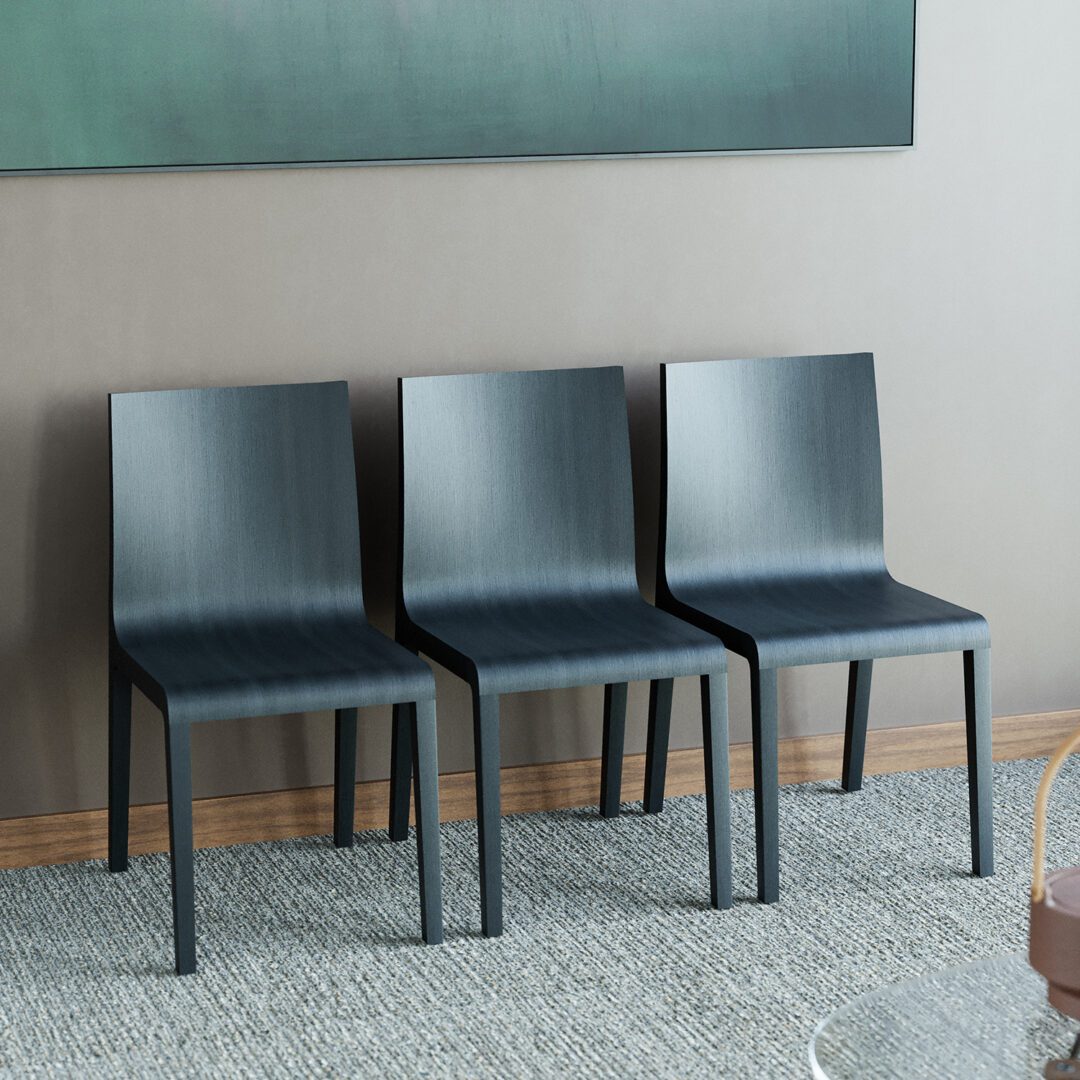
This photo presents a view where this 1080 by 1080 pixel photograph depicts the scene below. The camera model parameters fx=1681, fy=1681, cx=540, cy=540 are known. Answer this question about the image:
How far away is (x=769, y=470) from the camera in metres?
3.07

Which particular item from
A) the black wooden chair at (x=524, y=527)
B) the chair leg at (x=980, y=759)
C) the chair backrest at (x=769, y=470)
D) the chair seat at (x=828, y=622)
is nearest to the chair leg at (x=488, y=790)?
the black wooden chair at (x=524, y=527)

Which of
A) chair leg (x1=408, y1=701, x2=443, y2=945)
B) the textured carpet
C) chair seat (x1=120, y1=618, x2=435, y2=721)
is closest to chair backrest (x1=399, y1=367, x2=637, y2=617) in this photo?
chair seat (x1=120, y1=618, x2=435, y2=721)

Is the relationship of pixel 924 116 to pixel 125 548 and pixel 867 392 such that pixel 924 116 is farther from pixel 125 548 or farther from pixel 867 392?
pixel 125 548

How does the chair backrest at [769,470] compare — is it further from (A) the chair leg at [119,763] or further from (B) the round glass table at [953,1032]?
(B) the round glass table at [953,1032]

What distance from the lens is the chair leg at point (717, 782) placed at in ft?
8.89

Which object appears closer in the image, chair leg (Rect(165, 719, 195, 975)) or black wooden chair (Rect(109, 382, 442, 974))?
chair leg (Rect(165, 719, 195, 975))

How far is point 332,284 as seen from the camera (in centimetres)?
296

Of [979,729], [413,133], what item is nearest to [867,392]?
[979,729]

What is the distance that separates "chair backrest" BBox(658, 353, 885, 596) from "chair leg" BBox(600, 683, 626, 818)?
23cm

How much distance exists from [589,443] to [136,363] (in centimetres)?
80

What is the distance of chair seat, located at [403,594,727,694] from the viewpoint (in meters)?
2.61

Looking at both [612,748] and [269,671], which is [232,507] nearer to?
[269,671]

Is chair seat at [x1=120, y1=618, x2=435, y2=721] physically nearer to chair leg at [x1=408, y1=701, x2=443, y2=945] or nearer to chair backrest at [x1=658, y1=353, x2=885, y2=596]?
chair leg at [x1=408, y1=701, x2=443, y2=945]

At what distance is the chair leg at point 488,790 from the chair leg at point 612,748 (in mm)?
518
